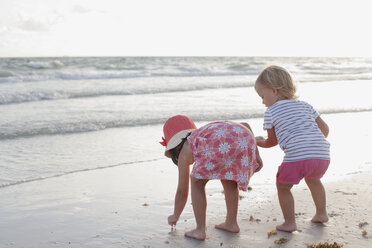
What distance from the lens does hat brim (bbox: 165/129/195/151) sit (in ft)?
9.66

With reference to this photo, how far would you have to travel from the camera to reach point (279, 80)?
303 cm

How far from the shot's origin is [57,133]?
276 inches

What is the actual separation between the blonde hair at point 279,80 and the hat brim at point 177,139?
638 mm

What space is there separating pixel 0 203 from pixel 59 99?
7.69 m

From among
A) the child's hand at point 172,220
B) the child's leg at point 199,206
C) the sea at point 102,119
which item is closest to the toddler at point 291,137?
the child's leg at point 199,206

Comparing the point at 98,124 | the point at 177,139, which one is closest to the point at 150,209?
the point at 177,139

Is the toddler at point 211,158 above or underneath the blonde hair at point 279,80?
underneath

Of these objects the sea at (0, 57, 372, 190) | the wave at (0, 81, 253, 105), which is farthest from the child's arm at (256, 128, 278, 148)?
the wave at (0, 81, 253, 105)

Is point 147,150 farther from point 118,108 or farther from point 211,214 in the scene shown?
point 118,108

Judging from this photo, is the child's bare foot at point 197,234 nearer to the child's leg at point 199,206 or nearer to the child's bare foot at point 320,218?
the child's leg at point 199,206

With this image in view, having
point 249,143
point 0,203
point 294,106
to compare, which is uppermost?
point 294,106

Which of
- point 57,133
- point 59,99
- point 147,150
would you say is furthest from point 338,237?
point 59,99

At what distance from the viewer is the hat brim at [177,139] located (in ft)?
9.66

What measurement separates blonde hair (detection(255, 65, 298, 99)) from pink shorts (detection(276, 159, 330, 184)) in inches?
18.9
